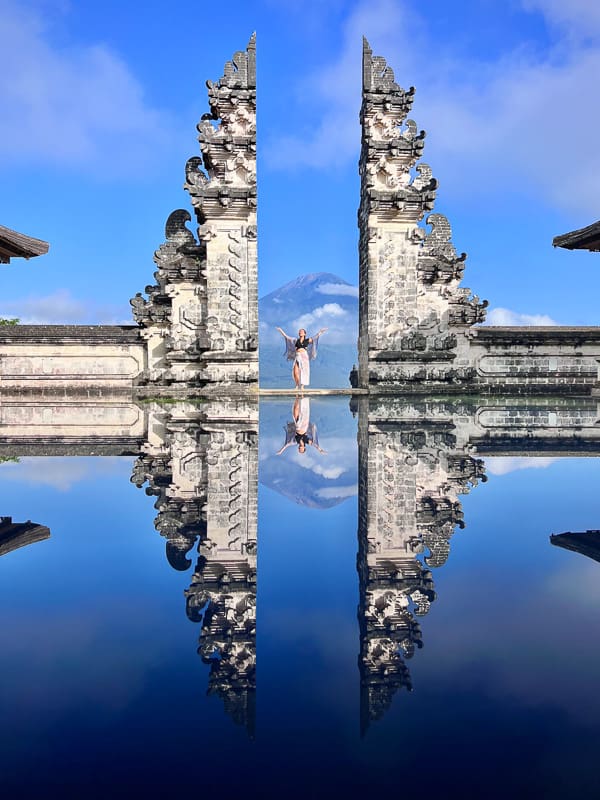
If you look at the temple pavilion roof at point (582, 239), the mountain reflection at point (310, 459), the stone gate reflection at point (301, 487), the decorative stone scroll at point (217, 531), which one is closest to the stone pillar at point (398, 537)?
the stone gate reflection at point (301, 487)

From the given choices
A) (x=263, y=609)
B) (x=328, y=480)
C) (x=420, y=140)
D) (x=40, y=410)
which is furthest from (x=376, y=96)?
(x=263, y=609)

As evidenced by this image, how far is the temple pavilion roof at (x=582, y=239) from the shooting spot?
12148mm

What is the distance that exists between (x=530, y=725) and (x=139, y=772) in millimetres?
947

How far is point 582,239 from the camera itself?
12.5 metres

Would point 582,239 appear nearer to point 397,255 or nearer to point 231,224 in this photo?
point 397,255

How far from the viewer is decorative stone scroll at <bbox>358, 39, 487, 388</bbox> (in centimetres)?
1709

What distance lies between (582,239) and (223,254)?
332 inches

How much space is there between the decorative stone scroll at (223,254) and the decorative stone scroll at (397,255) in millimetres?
3037

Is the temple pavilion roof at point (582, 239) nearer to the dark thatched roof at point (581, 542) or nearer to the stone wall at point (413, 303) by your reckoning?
the stone wall at point (413, 303)

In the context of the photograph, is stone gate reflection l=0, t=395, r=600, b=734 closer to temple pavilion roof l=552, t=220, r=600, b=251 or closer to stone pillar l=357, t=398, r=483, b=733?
stone pillar l=357, t=398, r=483, b=733

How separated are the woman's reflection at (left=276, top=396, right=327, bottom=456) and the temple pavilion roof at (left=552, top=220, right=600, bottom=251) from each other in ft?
19.8

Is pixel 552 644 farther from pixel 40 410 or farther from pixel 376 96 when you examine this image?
pixel 376 96

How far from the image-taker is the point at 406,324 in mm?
17250

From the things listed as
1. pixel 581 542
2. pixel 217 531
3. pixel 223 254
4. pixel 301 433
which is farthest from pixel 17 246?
pixel 581 542
